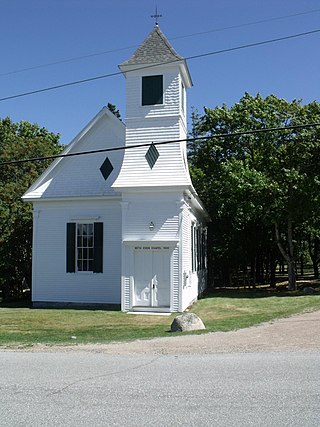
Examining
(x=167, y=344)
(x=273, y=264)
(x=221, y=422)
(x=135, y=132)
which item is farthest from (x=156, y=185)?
(x=273, y=264)

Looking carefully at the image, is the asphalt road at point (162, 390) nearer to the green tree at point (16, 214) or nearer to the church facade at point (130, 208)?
the church facade at point (130, 208)

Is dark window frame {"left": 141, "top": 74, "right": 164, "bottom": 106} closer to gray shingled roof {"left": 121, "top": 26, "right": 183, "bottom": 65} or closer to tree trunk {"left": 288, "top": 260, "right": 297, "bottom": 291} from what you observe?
gray shingled roof {"left": 121, "top": 26, "right": 183, "bottom": 65}

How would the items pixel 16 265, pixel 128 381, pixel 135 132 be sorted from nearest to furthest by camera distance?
pixel 128 381
pixel 135 132
pixel 16 265

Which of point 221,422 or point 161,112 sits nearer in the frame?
point 221,422

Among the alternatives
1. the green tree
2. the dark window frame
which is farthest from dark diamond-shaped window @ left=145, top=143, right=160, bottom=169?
the green tree

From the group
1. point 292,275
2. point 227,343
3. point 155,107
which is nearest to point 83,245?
point 155,107

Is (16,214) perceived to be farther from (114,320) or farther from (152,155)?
(114,320)

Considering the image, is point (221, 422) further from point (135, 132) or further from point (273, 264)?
point (273, 264)

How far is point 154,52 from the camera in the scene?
1956 centimetres

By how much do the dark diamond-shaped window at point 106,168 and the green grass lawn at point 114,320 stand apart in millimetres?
5581

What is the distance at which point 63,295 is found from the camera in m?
20.5

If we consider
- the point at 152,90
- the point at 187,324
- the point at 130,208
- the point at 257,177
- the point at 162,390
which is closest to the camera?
the point at 162,390

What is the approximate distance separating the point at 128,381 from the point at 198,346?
341 centimetres

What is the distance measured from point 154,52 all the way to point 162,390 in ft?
50.6
